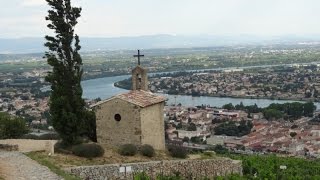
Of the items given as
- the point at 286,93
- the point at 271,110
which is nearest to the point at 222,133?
the point at 271,110

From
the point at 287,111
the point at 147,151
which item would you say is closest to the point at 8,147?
the point at 147,151

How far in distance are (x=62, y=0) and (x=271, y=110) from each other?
62397 millimetres

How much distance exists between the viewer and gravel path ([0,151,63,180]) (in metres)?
11.5

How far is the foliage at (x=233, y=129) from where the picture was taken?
6544cm

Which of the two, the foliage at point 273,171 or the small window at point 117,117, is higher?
the small window at point 117,117

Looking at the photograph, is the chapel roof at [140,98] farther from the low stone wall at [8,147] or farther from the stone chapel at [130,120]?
the low stone wall at [8,147]

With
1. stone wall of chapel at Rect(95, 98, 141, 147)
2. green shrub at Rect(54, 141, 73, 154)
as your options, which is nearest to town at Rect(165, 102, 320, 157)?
stone wall of chapel at Rect(95, 98, 141, 147)

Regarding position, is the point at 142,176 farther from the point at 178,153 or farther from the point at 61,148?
the point at 61,148

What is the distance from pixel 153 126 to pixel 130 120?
39.3 inches

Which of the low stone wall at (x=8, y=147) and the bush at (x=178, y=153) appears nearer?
the low stone wall at (x=8, y=147)

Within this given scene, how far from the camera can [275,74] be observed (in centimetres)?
13650

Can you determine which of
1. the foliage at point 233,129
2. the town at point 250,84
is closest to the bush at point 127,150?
the foliage at point 233,129

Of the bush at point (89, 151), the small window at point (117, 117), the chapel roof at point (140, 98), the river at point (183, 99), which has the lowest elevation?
the river at point (183, 99)

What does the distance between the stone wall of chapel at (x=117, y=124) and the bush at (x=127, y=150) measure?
63 cm
